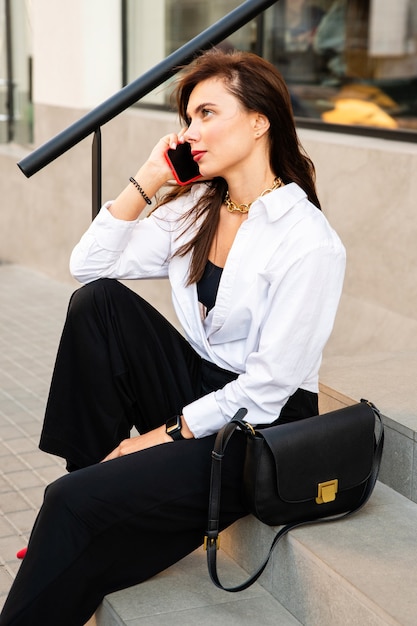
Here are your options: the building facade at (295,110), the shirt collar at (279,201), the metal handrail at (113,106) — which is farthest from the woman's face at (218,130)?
the building facade at (295,110)

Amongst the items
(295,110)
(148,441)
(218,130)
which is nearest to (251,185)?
(218,130)

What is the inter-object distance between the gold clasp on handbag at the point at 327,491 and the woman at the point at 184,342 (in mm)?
191

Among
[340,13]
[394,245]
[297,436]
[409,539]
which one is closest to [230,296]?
[297,436]

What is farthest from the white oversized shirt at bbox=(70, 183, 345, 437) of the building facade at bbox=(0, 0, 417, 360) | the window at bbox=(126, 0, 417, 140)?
the window at bbox=(126, 0, 417, 140)

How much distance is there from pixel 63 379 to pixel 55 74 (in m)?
5.02

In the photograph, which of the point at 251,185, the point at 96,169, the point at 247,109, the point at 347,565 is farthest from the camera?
the point at 96,169

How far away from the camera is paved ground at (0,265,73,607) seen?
135 inches

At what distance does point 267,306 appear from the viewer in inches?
98.3

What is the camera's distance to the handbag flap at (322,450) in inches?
90.1

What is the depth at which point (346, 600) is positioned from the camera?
7.00 feet

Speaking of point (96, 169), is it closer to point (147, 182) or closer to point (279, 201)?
point (147, 182)

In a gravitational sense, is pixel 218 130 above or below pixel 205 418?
above

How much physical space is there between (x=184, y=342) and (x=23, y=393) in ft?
7.39

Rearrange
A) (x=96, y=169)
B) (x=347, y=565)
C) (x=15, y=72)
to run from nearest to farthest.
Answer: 1. (x=347, y=565)
2. (x=96, y=169)
3. (x=15, y=72)
